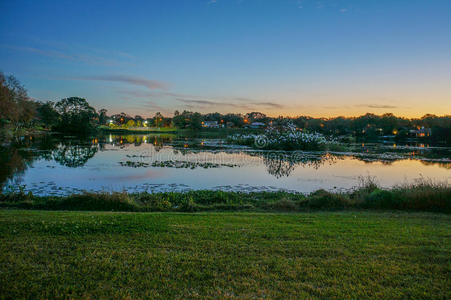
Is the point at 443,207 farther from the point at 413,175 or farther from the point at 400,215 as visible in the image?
the point at 413,175

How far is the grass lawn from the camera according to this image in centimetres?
400

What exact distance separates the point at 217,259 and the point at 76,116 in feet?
296

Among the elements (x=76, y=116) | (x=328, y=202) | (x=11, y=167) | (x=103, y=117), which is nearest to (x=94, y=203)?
(x=328, y=202)

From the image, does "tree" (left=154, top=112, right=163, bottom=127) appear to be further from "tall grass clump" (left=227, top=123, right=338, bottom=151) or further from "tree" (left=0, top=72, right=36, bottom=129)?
"tall grass clump" (left=227, top=123, right=338, bottom=151)

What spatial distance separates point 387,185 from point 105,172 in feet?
58.1

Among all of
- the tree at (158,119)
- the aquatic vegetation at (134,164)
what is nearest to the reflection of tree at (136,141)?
the aquatic vegetation at (134,164)

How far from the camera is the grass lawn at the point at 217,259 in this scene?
400 centimetres

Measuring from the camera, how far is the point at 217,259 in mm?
4973

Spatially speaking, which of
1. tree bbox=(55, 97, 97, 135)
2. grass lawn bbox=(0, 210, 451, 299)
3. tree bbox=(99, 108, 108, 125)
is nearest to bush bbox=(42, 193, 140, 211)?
grass lawn bbox=(0, 210, 451, 299)

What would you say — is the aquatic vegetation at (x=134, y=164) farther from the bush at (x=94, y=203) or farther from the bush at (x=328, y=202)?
the bush at (x=328, y=202)

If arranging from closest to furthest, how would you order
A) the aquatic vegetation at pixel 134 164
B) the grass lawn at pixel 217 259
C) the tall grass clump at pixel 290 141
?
the grass lawn at pixel 217 259, the aquatic vegetation at pixel 134 164, the tall grass clump at pixel 290 141

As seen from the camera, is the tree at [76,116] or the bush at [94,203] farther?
the tree at [76,116]

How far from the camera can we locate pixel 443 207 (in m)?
9.97

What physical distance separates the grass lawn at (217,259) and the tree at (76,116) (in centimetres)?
8148
